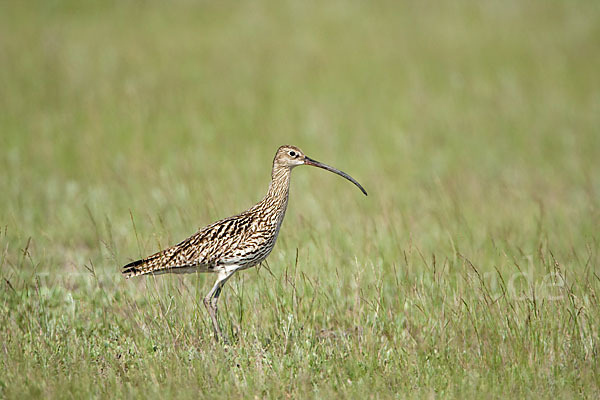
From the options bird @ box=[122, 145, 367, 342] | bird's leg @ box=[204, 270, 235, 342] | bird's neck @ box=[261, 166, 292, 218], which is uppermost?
bird's neck @ box=[261, 166, 292, 218]

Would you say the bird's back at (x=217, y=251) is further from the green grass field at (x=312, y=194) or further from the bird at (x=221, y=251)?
the green grass field at (x=312, y=194)

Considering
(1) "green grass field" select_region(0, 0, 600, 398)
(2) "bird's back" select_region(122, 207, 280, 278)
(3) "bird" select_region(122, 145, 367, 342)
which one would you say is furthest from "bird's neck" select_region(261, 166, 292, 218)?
(1) "green grass field" select_region(0, 0, 600, 398)

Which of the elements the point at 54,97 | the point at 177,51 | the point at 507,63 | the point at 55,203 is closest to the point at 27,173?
the point at 55,203

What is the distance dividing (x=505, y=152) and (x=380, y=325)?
725 centimetres

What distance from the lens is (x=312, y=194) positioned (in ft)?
32.8

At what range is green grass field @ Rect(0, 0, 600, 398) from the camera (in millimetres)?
5293

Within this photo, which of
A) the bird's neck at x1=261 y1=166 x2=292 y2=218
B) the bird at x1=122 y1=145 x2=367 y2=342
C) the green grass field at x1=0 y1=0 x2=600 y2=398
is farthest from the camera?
the bird's neck at x1=261 y1=166 x2=292 y2=218

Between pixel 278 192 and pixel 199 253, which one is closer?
pixel 199 253

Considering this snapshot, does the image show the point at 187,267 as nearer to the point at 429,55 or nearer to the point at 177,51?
the point at 177,51

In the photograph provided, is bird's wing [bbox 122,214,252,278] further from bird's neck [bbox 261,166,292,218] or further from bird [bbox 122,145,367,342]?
bird's neck [bbox 261,166,292,218]

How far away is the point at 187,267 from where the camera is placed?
237 inches

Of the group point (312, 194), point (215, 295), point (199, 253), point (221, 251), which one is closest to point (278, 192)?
point (221, 251)

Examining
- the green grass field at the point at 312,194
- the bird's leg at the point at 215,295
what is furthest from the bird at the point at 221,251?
the green grass field at the point at 312,194

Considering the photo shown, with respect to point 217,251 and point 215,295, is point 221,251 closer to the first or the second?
point 217,251
